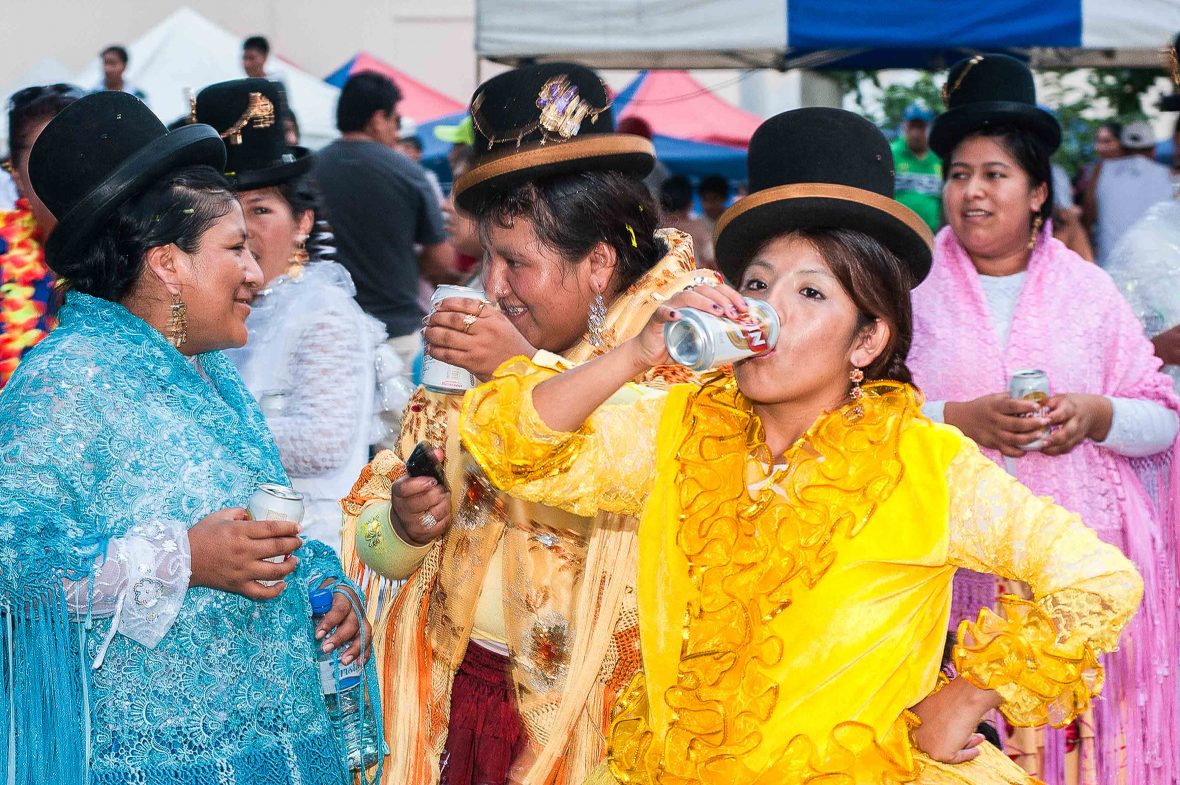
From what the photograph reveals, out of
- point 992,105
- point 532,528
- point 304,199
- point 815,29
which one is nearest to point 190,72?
point 815,29

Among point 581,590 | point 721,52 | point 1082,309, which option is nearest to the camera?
point 581,590

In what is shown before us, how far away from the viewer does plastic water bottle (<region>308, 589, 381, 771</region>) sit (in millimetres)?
2906

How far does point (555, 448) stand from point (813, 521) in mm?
462

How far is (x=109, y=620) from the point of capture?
2.52 metres

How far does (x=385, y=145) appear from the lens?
7.06m

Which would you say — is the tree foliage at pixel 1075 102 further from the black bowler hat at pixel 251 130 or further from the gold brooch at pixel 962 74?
the black bowler hat at pixel 251 130

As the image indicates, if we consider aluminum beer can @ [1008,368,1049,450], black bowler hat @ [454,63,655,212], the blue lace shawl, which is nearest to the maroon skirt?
the blue lace shawl

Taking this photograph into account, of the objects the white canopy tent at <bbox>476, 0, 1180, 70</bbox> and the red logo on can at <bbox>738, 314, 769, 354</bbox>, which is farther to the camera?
the white canopy tent at <bbox>476, 0, 1180, 70</bbox>

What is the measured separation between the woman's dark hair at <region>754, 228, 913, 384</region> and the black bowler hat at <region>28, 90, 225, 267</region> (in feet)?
4.04

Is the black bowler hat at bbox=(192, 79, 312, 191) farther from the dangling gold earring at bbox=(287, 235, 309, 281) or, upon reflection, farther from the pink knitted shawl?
the pink knitted shawl

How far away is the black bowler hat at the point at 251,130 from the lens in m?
4.27

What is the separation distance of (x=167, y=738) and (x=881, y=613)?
133 cm

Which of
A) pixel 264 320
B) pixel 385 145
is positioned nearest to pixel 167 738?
pixel 264 320

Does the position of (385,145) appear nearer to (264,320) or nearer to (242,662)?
(264,320)
